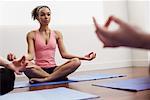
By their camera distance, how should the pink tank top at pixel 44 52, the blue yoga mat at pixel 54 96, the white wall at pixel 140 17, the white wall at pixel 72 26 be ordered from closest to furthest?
the blue yoga mat at pixel 54 96
the pink tank top at pixel 44 52
the white wall at pixel 72 26
the white wall at pixel 140 17

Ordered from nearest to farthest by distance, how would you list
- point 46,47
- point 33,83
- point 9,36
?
1. point 33,83
2. point 46,47
3. point 9,36

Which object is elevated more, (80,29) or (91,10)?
(91,10)

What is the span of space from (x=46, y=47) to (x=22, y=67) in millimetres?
742

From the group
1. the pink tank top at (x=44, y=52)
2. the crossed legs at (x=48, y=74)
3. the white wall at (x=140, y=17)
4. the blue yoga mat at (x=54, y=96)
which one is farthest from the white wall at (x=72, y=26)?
the blue yoga mat at (x=54, y=96)

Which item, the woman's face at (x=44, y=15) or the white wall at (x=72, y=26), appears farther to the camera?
the white wall at (x=72, y=26)

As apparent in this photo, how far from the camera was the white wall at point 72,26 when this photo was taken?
2.80 m

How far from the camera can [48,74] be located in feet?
7.14

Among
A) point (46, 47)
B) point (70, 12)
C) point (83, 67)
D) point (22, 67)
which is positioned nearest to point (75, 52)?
point (83, 67)

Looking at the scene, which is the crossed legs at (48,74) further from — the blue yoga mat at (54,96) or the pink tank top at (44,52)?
the blue yoga mat at (54,96)

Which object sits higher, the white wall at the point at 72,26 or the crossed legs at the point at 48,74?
the white wall at the point at 72,26

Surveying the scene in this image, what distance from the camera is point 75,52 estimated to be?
10.3ft

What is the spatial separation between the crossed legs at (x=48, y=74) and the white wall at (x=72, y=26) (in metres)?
0.72

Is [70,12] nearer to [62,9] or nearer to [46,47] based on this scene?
[62,9]

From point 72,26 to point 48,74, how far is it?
105 cm
